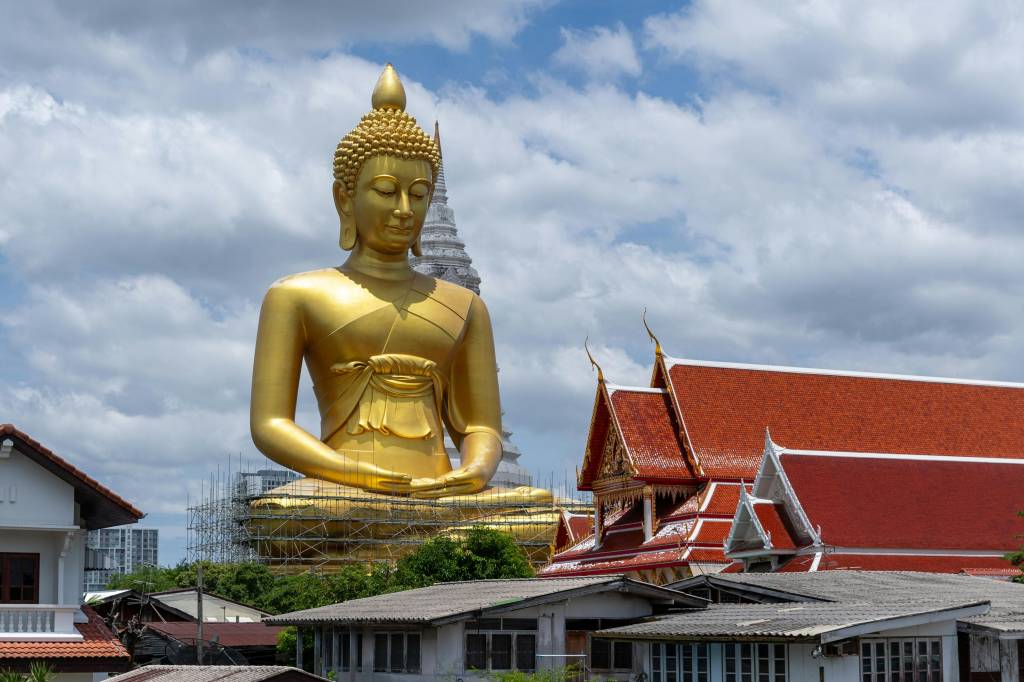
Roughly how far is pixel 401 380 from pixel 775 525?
1169cm

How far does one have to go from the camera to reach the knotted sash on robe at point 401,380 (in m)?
37.1

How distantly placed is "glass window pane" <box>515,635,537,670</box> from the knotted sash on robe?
18.4 m

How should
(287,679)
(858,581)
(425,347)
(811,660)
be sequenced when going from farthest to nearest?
(425,347) → (858,581) → (811,660) → (287,679)

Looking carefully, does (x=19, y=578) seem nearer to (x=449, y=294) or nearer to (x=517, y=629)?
(x=517, y=629)

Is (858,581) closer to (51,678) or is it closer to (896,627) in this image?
(896,627)

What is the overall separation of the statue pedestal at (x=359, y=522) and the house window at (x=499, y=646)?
56.0 feet

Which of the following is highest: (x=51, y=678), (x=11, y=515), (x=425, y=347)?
(x=425, y=347)

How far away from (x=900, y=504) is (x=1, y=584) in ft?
53.1

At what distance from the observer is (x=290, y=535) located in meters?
38.3

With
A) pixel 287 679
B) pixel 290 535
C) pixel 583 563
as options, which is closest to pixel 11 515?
pixel 287 679

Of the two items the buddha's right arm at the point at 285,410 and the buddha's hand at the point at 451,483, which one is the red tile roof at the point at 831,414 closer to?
the buddha's hand at the point at 451,483

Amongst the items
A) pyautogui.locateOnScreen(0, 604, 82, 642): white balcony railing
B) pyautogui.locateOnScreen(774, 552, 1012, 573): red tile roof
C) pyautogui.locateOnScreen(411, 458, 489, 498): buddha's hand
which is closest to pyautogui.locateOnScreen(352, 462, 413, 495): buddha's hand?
pyautogui.locateOnScreen(411, 458, 489, 498): buddha's hand

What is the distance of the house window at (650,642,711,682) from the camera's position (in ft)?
59.1

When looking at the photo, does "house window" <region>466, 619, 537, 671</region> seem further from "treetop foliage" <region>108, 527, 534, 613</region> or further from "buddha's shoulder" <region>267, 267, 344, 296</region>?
"buddha's shoulder" <region>267, 267, 344, 296</region>
